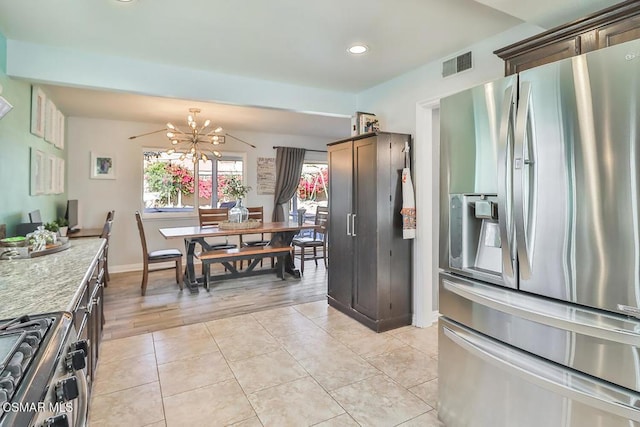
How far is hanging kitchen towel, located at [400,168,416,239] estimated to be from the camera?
127 inches

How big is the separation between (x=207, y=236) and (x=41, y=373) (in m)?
3.64

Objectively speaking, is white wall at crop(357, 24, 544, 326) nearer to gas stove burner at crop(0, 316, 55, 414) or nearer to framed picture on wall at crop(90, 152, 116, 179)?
gas stove burner at crop(0, 316, 55, 414)

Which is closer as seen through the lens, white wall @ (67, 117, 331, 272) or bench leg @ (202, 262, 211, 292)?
bench leg @ (202, 262, 211, 292)

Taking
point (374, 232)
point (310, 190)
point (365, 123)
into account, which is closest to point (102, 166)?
point (310, 190)

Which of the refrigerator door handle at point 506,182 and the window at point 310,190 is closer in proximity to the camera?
the refrigerator door handle at point 506,182

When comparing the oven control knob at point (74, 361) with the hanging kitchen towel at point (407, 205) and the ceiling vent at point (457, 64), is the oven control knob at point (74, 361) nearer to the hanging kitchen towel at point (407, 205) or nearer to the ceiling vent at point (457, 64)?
the hanging kitchen towel at point (407, 205)

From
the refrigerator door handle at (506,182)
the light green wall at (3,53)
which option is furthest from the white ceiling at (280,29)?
the refrigerator door handle at (506,182)

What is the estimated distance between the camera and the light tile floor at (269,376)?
2.07 m

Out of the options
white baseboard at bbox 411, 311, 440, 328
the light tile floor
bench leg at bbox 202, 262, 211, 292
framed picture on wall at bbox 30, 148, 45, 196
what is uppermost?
framed picture on wall at bbox 30, 148, 45, 196

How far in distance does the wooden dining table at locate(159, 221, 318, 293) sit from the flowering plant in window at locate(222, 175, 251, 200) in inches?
40.6

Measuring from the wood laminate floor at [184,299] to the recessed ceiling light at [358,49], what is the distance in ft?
9.37

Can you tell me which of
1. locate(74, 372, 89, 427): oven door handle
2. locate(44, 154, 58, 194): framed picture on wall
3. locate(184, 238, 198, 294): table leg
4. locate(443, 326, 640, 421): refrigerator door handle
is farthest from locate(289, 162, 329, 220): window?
locate(74, 372, 89, 427): oven door handle

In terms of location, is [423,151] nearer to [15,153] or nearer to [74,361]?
[74,361]

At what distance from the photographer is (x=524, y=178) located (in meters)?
1.47
